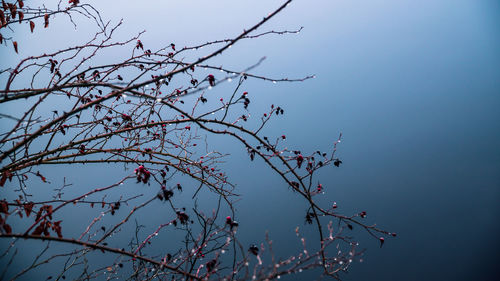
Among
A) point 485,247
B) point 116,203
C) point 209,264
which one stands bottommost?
point 209,264

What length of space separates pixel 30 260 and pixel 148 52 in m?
10.5

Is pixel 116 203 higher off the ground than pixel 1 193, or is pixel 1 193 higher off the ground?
pixel 1 193

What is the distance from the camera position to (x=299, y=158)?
1.77 meters

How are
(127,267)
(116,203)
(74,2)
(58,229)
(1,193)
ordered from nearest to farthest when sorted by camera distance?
(58,229) < (116,203) < (74,2) < (1,193) < (127,267)

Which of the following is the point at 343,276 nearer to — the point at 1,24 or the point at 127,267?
the point at 127,267

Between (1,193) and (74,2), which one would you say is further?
(1,193)

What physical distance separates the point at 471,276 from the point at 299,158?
9472 millimetres

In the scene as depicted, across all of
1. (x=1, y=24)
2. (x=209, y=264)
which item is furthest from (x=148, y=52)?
(x=209, y=264)

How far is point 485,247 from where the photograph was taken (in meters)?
8.01

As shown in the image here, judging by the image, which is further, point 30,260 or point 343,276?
point 30,260

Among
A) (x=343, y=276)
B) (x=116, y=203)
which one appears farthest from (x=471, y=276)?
(x=116, y=203)

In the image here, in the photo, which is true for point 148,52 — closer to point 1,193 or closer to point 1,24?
point 1,24

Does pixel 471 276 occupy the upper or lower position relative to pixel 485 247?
lower

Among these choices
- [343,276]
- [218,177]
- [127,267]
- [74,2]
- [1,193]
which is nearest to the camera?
[74,2]
